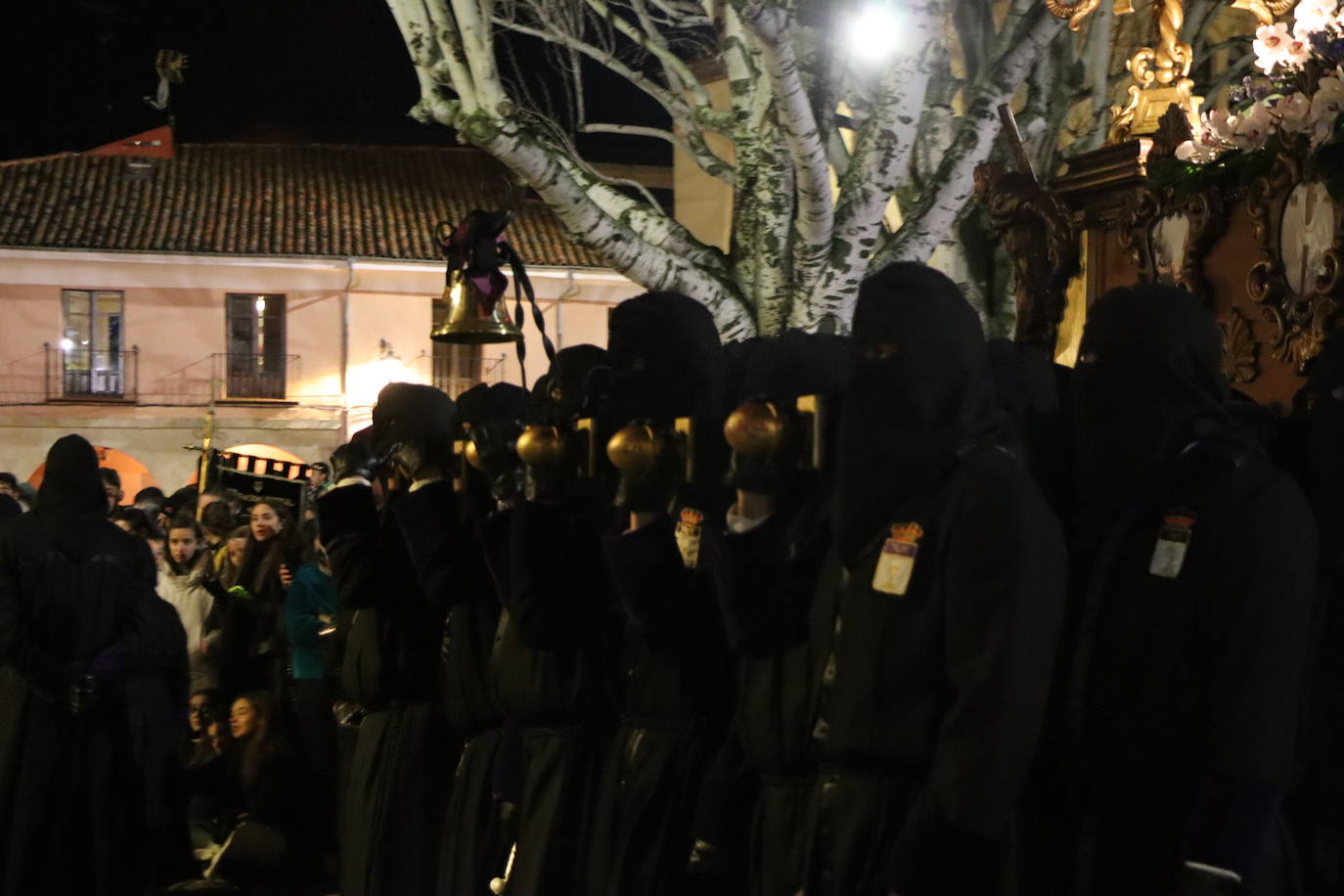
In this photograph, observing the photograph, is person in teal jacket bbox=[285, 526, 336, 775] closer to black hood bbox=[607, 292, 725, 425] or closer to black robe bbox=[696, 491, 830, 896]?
black hood bbox=[607, 292, 725, 425]

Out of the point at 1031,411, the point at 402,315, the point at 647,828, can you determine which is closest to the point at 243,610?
the point at 647,828

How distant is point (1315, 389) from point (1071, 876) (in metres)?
1.34

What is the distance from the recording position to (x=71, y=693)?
25.1 feet

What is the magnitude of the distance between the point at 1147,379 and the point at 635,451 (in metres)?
1.43

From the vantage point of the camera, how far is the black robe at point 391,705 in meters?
6.38

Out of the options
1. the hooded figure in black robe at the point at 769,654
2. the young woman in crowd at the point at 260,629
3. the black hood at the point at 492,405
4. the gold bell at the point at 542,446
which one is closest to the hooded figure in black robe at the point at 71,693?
the young woman in crowd at the point at 260,629

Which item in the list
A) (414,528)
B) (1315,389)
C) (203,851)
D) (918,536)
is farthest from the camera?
(203,851)

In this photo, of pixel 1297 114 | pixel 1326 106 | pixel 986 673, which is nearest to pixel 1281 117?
pixel 1297 114

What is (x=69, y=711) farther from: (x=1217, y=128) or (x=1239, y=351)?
(x=1217, y=128)

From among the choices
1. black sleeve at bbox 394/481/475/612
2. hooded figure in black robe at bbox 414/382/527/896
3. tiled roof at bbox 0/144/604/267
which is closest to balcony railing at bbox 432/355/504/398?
tiled roof at bbox 0/144/604/267

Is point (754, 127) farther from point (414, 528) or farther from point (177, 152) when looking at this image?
point (177, 152)

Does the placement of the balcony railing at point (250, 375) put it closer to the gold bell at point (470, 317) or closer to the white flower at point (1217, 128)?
the gold bell at point (470, 317)

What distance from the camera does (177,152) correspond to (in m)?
36.0

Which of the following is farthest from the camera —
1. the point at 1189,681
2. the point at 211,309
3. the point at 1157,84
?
the point at 211,309
